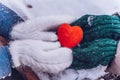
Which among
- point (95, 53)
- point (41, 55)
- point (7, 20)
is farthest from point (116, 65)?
point (7, 20)

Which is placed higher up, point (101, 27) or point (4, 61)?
point (101, 27)

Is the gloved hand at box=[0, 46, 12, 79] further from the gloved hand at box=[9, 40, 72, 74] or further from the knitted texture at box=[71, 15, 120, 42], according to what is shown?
the knitted texture at box=[71, 15, 120, 42]

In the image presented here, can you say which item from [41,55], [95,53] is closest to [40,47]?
[41,55]

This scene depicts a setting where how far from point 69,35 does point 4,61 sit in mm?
174

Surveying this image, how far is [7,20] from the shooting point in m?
0.63

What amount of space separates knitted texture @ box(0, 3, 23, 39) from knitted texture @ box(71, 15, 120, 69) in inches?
8.3

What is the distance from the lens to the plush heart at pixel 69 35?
1.69 feet

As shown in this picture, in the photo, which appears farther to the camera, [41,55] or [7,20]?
[7,20]

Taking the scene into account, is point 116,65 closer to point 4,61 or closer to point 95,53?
point 95,53

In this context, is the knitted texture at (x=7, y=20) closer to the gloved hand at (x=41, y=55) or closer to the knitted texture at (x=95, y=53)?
the gloved hand at (x=41, y=55)

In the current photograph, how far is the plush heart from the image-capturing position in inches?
20.3

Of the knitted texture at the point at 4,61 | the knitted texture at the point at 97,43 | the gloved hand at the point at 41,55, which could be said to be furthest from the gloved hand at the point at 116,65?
the knitted texture at the point at 4,61

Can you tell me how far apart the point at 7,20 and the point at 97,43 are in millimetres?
281

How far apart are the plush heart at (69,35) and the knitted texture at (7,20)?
0.16 m
